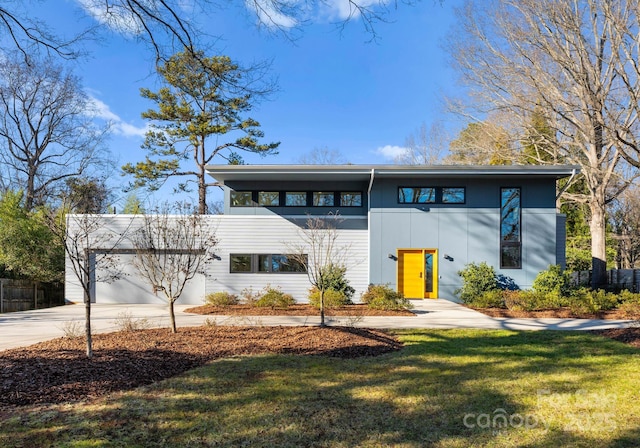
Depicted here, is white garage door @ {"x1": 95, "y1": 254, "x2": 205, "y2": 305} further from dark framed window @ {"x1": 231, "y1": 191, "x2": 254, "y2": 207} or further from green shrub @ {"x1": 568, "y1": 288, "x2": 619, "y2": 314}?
green shrub @ {"x1": 568, "y1": 288, "x2": 619, "y2": 314}

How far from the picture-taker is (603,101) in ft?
41.0

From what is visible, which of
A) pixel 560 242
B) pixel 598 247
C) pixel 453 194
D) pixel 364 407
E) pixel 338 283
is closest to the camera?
pixel 364 407

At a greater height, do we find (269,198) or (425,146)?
(425,146)

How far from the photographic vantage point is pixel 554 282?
13617 millimetres

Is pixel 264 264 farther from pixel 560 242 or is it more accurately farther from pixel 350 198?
pixel 560 242

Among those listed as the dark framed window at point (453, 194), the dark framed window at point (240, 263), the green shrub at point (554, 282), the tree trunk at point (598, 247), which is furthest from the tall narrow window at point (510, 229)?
the dark framed window at point (240, 263)

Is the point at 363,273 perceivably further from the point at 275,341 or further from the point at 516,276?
the point at 275,341

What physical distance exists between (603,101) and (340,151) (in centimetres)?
2326

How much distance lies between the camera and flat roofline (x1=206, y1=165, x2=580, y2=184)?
14031 mm

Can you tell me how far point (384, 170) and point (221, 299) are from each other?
7658 mm

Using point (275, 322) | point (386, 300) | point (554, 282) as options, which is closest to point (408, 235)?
point (386, 300)

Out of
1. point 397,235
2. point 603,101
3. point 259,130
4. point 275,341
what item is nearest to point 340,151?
point 259,130

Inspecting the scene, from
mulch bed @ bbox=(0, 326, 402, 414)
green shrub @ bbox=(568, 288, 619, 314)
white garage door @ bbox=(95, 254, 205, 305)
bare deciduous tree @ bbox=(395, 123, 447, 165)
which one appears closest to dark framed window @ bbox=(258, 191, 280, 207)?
white garage door @ bbox=(95, 254, 205, 305)

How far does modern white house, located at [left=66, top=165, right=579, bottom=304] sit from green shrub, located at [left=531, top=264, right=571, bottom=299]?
712mm
